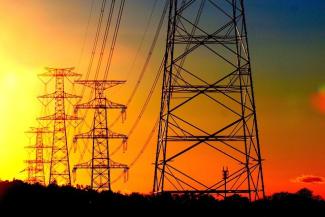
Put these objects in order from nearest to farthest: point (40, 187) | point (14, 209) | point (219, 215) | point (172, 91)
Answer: point (14, 209) < point (219, 215) < point (40, 187) < point (172, 91)

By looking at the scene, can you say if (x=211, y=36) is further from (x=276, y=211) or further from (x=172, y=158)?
(x=276, y=211)

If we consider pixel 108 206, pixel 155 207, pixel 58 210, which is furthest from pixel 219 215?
pixel 58 210

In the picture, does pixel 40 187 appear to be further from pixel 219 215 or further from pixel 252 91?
pixel 252 91

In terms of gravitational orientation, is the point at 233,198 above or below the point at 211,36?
below

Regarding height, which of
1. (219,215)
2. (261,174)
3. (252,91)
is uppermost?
(252,91)

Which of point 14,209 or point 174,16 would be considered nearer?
point 14,209

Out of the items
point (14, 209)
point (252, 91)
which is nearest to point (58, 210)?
point (14, 209)

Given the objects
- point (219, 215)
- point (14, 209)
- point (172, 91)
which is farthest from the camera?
point (172, 91)
